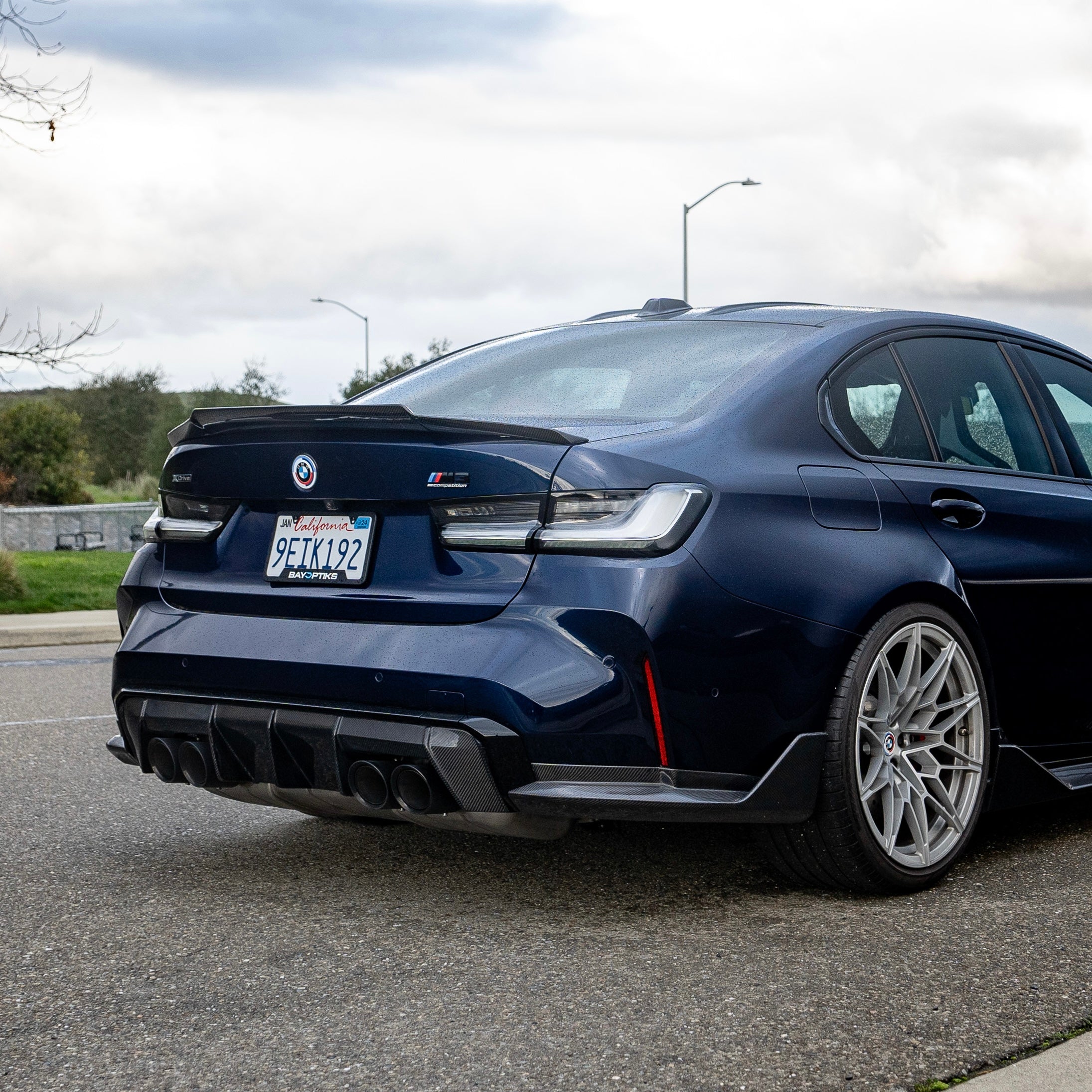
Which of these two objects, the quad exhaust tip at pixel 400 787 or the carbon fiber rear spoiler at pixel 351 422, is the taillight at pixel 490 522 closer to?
the carbon fiber rear spoiler at pixel 351 422

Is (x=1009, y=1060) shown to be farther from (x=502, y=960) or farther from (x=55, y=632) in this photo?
(x=55, y=632)

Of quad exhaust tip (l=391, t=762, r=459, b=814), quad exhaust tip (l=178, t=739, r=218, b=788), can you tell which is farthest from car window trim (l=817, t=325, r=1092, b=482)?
quad exhaust tip (l=178, t=739, r=218, b=788)

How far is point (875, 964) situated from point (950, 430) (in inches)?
72.2

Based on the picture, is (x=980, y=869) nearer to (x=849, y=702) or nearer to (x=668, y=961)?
(x=849, y=702)

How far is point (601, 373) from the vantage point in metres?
4.49

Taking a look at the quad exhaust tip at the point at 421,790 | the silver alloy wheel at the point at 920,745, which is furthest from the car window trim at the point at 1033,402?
the quad exhaust tip at the point at 421,790

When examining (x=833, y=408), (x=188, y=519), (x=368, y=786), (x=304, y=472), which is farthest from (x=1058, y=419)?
(x=188, y=519)

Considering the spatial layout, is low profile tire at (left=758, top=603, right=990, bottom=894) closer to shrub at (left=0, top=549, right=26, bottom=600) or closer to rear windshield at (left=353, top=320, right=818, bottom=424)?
rear windshield at (left=353, top=320, right=818, bottom=424)

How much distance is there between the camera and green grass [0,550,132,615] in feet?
52.6

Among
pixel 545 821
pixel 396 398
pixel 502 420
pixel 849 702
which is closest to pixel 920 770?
pixel 849 702

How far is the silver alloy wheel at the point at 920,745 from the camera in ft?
13.5

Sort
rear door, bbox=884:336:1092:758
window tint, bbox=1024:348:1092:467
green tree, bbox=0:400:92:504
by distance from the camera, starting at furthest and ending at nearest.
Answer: green tree, bbox=0:400:92:504 < window tint, bbox=1024:348:1092:467 < rear door, bbox=884:336:1092:758

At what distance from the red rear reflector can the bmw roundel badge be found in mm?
1027

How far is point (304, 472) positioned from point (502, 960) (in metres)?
1.34
